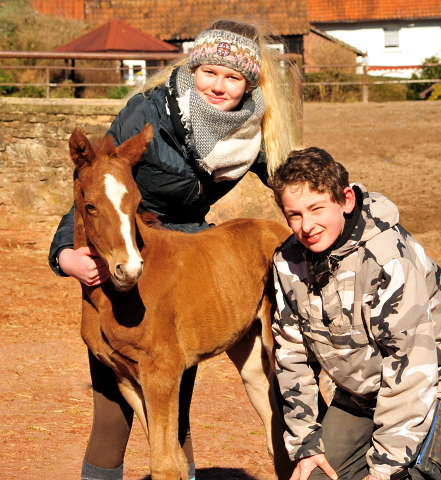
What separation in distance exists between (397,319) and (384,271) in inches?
7.4

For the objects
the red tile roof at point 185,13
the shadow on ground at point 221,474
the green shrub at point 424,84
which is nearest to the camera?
the shadow on ground at point 221,474

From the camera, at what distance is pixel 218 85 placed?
2.94 m

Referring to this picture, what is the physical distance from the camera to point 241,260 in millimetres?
3266

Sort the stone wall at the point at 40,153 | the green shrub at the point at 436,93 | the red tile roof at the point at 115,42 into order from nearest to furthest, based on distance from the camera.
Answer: the stone wall at the point at 40,153
the green shrub at the point at 436,93
the red tile roof at the point at 115,42

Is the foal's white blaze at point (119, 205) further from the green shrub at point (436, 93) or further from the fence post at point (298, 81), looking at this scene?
the green shrub at point (436, 93)

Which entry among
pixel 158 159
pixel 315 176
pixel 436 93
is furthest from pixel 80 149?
pixel 436 93

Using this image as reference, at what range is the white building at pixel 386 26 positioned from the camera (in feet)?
131

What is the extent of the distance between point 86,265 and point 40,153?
642cm

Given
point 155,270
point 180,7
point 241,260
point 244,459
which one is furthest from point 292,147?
point 180,7

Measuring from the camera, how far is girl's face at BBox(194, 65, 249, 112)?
9.64ft

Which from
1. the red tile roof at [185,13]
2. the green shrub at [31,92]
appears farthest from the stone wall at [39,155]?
the red tile roof at [185,13]

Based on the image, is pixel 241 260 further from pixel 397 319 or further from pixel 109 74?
pixel 109 74

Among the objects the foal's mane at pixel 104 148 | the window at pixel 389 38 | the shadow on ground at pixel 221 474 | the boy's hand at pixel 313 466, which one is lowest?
the shadow on ground at pixel 221 474

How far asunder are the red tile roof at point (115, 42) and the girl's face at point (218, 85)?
22044 millimetres
